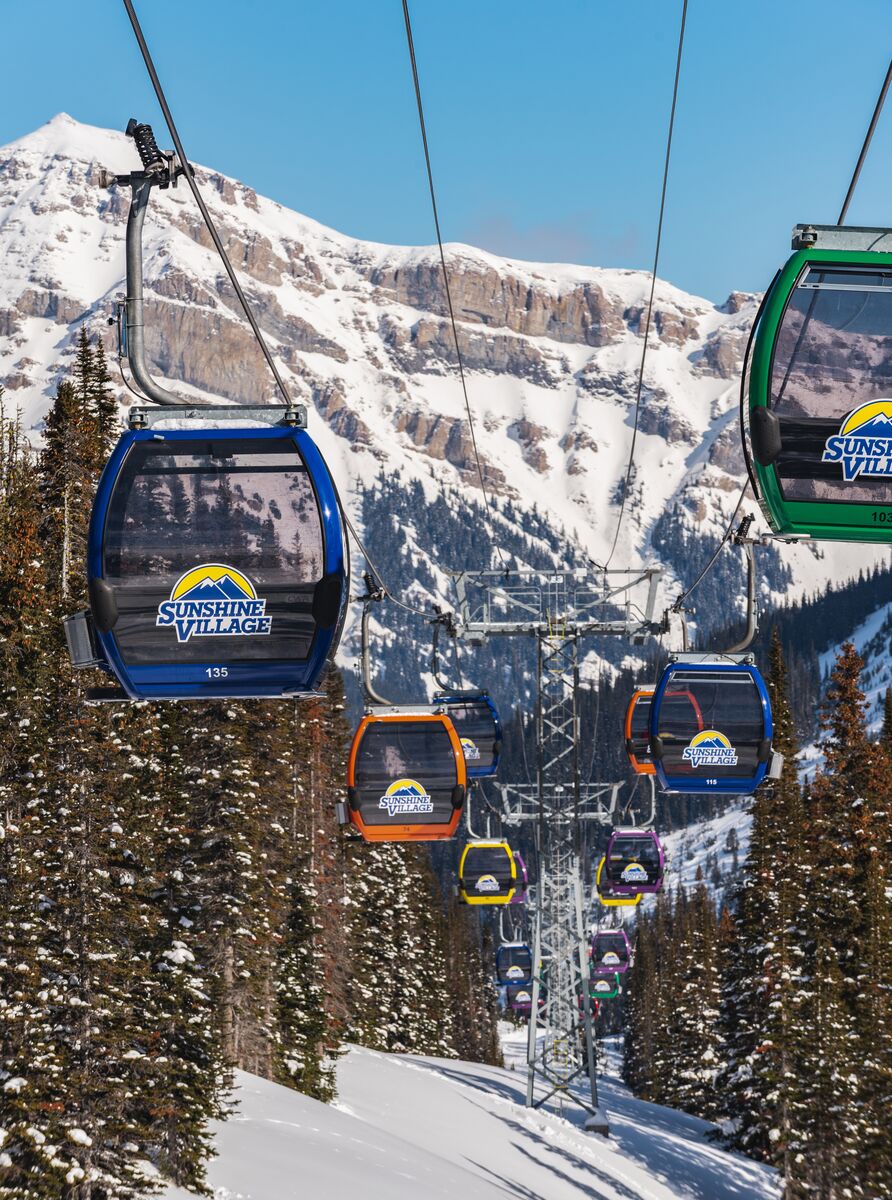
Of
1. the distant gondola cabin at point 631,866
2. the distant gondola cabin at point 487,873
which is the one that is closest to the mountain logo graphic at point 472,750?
the distant gondola cabin at point 487,873

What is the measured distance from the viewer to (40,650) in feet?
85.8

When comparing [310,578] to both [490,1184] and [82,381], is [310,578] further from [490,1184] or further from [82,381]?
[82,381]

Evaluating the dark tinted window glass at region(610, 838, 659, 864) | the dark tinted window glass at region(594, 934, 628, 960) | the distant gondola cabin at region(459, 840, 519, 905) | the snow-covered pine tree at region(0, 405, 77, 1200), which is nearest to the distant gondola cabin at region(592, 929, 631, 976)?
the dark tinted window glass at region(594, 934, 628, 960)

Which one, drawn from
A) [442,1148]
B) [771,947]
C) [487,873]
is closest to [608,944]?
[771,947]

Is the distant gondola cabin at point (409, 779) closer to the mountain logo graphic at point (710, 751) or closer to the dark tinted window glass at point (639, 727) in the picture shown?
the mountain logo graphic at point (710, 751)

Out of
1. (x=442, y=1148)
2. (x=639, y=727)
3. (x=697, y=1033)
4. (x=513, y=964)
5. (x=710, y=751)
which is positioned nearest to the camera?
(x=710, y=751)

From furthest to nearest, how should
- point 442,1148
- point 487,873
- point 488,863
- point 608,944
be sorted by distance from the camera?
1. point 608,944
2. point 488,863
3. point 487,873
4. point 442,1148

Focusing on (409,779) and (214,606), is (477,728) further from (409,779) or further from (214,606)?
(214,606)

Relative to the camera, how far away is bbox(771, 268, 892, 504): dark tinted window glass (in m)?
9.34

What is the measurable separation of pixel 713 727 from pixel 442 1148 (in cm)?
2281

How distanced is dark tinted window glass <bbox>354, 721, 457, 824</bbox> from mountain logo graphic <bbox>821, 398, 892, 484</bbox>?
411 inches

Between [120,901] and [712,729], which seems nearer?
[712,729]

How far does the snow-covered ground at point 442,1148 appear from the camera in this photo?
93.2 ft

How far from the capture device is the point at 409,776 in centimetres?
1919
